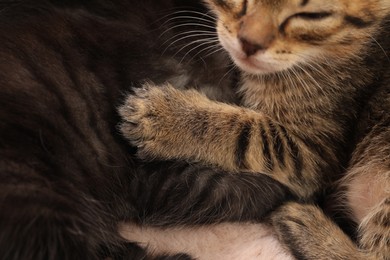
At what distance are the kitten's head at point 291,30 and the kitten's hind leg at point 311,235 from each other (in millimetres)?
386

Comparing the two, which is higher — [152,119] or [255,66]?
[255,66]

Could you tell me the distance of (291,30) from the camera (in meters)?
1.41

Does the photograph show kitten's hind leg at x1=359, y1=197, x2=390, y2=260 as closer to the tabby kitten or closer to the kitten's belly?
the tabby kitten

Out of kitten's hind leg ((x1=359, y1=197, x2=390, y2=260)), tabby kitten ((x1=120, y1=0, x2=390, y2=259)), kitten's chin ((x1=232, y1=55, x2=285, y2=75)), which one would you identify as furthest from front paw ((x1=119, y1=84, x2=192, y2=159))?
kitten's hind leg ((x1=359, y1=197, x2=390, y2=260))

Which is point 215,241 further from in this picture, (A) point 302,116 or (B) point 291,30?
(B) point 291,30

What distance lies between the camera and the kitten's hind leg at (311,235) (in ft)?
4.70

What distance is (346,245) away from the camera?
4.76 feet

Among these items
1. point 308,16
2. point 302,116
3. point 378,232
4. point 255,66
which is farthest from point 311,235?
point 308,16

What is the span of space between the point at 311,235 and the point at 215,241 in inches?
9.9

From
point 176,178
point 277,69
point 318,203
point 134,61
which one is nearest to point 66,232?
point 176,178

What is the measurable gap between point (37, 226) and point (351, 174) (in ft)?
2.89

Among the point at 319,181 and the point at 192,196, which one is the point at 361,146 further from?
the point at 192,196

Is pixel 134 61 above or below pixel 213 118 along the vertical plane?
above

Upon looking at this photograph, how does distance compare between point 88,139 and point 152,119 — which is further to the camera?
point 152,119
